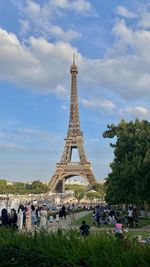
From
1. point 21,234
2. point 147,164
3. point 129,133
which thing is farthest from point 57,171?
point 21,234

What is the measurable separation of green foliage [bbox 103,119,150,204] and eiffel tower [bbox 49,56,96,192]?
87.0 metres

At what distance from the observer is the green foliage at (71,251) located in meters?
8.88

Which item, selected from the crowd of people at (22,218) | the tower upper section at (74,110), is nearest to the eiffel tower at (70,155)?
the tower upper section at (74,110)

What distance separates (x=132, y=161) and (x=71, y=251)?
31.0 m

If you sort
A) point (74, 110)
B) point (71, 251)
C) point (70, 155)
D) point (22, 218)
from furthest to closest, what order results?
1. point (70, 155)
2. point (74, 110)
3. point (22, 218)
4. point (71, 251)

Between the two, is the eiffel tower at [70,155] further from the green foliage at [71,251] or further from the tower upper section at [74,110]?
the green foliage at [71,251]

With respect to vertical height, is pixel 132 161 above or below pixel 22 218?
above

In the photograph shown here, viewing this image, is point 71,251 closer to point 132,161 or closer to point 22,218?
point 22,218

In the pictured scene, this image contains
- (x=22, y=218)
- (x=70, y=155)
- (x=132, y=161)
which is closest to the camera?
(x=22, y=218)

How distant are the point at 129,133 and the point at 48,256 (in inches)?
1506

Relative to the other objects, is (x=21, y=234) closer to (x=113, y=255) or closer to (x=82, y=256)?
(x=82, y=256)

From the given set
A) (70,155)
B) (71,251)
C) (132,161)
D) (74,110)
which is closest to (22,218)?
(132,161)

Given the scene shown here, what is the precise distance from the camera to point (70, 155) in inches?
5723

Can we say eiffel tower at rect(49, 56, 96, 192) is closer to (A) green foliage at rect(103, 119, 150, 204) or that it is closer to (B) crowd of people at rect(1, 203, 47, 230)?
(A) green foliage at rect(103, 119, 150, 204)
